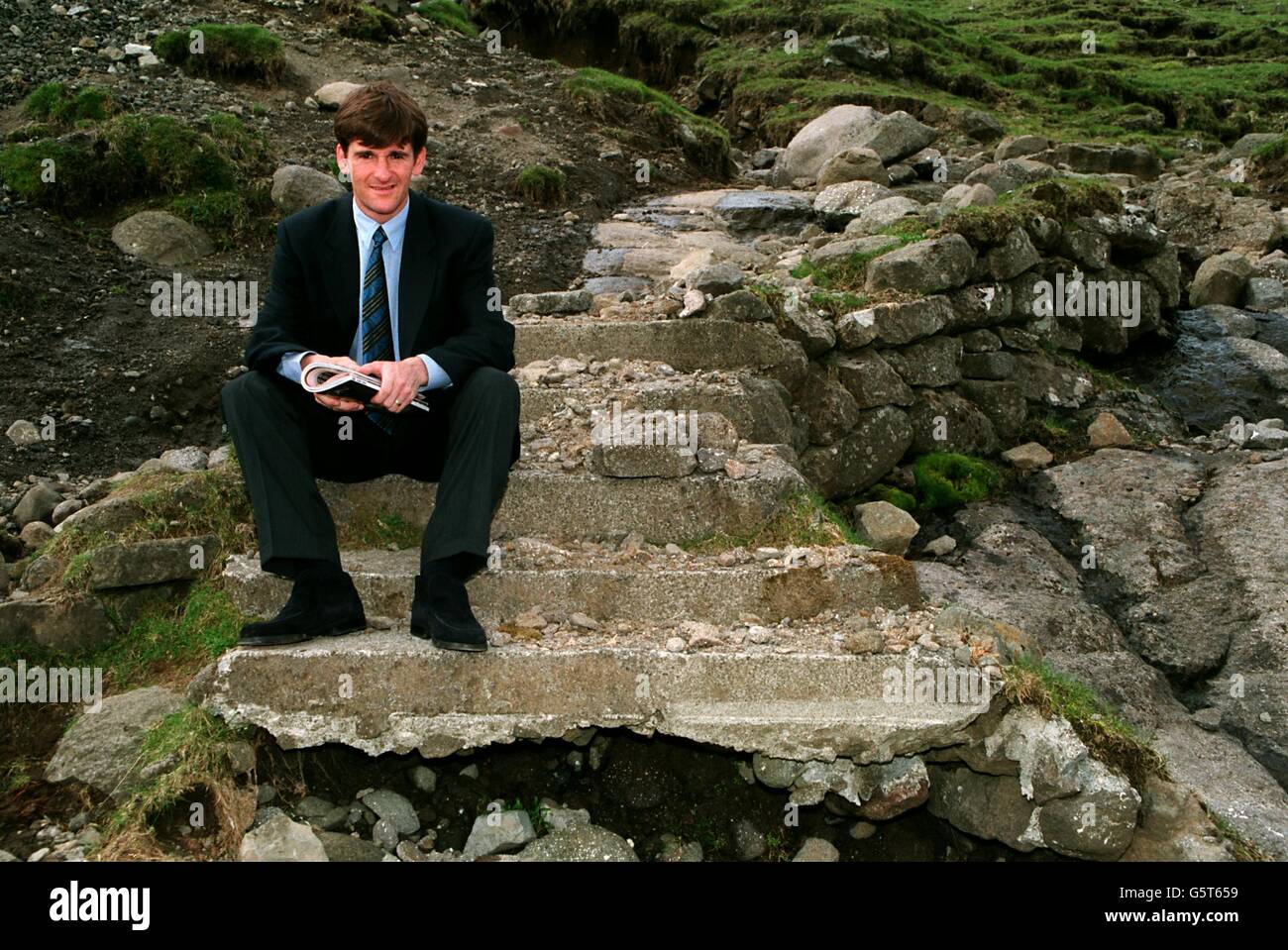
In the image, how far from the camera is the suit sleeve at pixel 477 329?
432 cm

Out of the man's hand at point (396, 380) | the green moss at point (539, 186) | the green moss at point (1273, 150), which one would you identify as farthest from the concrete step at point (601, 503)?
the green moss at point (1273, 150)

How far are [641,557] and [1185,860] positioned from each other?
233 cm

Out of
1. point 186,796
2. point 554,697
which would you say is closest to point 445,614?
point 554,697

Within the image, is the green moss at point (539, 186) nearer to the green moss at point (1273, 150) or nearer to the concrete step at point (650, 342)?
the concrete step at point (650, 342)

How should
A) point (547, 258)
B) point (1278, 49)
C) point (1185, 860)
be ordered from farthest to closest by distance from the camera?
point (1278, 49) < point (547, 258) < point (1185, 860)

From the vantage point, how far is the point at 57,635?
15.5 feet

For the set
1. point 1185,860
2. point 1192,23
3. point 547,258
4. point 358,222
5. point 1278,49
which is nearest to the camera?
point 1185,860

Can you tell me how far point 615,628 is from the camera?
4.37 metres

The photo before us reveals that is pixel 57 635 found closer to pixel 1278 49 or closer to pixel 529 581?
pixel 529 581

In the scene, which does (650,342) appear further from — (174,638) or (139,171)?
(139,171)

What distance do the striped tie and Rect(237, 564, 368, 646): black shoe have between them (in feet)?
2.11

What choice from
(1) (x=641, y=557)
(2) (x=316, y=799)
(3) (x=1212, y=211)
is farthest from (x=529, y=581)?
(3) (x=1212, y=211)

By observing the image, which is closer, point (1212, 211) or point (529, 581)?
point (529, 581)

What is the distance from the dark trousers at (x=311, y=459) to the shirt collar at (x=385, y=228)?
640mm
